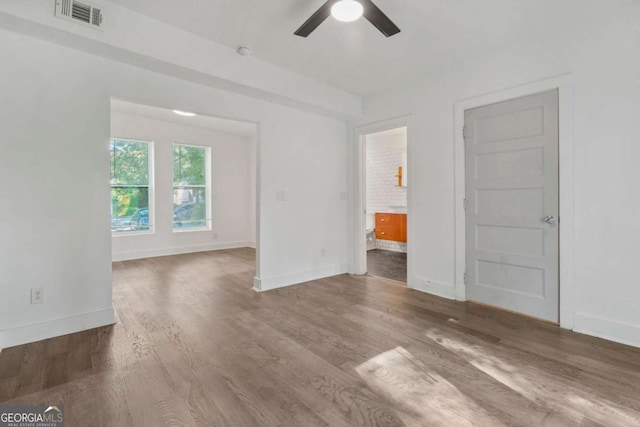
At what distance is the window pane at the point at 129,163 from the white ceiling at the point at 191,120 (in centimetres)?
62

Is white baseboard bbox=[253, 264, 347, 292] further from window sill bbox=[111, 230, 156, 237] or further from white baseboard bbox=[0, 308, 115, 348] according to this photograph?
window sill bbox=[111, 230, 156, 237]

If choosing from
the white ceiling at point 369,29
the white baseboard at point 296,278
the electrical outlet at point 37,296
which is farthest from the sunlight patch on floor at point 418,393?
the white ceiling at point 369,29

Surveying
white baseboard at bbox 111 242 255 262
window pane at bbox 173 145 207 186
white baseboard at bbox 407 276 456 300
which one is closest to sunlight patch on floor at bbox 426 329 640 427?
white baseboard at bbox 407 276 456 300

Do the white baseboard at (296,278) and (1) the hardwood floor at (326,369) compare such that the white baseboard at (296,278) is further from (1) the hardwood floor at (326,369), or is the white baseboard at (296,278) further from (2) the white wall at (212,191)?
(2) the white wall at (212,191)

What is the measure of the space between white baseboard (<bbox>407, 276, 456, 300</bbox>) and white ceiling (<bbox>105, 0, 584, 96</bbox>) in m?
2.44

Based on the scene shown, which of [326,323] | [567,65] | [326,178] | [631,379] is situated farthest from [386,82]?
[631,379]

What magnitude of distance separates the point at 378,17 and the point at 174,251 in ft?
19.1

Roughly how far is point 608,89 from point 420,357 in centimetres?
257

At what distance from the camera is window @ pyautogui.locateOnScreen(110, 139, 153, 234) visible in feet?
18.8

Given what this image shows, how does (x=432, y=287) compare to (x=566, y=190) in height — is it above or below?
below

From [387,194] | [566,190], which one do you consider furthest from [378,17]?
[387,194]

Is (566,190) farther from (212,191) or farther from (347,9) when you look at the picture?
(212,191)

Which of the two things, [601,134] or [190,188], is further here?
[190,188]

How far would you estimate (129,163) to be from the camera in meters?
5.84
